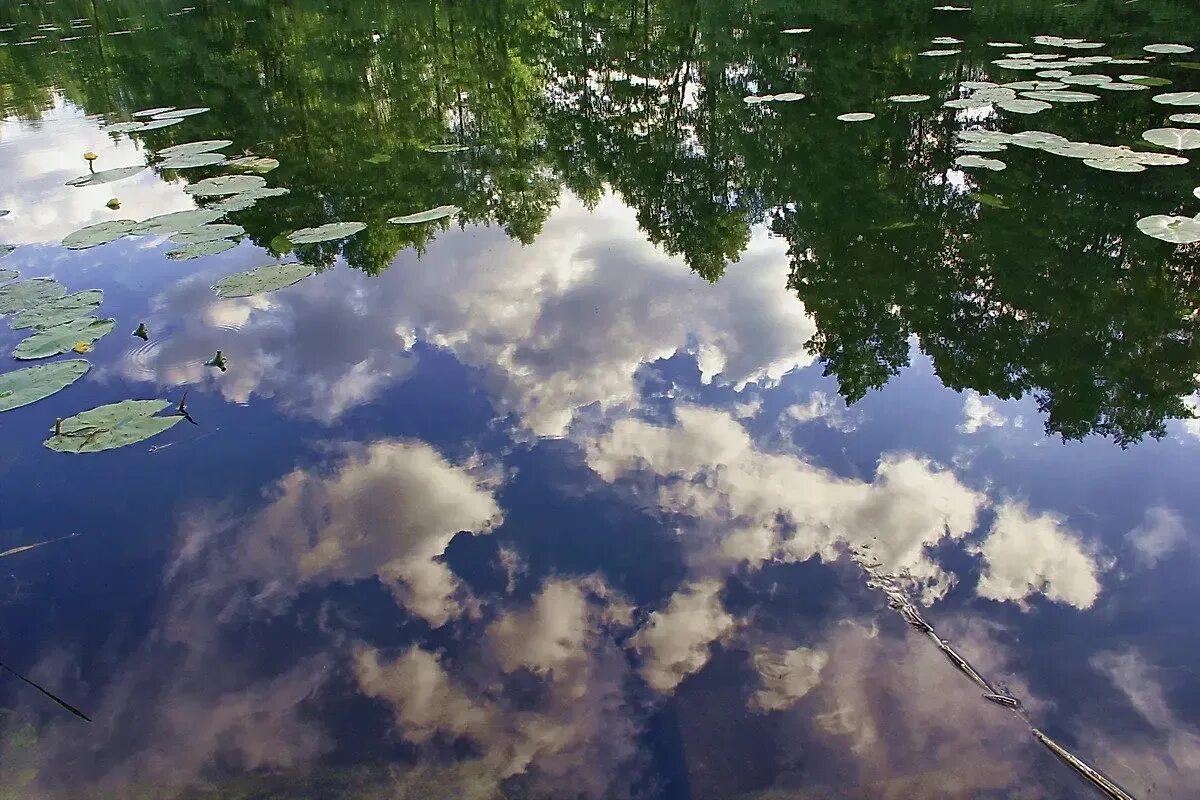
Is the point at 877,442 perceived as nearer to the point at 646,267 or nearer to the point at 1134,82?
the point at 646,267

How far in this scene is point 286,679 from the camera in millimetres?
2543

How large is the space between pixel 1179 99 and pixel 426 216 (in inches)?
353

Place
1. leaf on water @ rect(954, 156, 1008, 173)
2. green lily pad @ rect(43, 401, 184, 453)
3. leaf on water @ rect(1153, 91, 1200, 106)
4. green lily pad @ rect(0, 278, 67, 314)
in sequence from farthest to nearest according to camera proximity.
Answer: leaf on water @ rect(1153, 91, 1200, 106), leaf on water @ rect(954, 156, 1008, 173), green lily pad @ rect(0, 278, 67, 314), green lily pad @ rect(43, 401, 184, 453)

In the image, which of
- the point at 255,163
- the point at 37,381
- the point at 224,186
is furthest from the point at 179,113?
the point at 37,381


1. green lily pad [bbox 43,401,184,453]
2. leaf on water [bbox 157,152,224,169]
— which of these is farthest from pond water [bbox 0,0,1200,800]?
leaf on water [bbox 157,152,224,169]

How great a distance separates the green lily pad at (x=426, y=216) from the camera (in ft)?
21.2

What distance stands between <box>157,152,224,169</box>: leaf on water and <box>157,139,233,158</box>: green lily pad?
0.13 m

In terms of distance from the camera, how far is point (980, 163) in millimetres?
6566

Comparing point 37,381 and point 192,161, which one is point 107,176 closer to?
→ point 192,161

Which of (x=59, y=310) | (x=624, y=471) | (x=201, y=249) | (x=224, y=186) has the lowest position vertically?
(x=624, y=471)

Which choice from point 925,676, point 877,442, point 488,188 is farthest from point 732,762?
point 488,188

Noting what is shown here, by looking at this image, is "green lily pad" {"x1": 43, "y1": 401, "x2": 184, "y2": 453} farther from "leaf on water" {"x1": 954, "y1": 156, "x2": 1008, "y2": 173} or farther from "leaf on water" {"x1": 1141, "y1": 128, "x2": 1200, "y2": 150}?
"leaf on water" {"x1": 1141, "y1": 128, "x2": 1200, "y2": 150}

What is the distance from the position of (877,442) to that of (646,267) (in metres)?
2.86

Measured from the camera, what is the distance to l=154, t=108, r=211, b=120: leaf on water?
35.4ft
